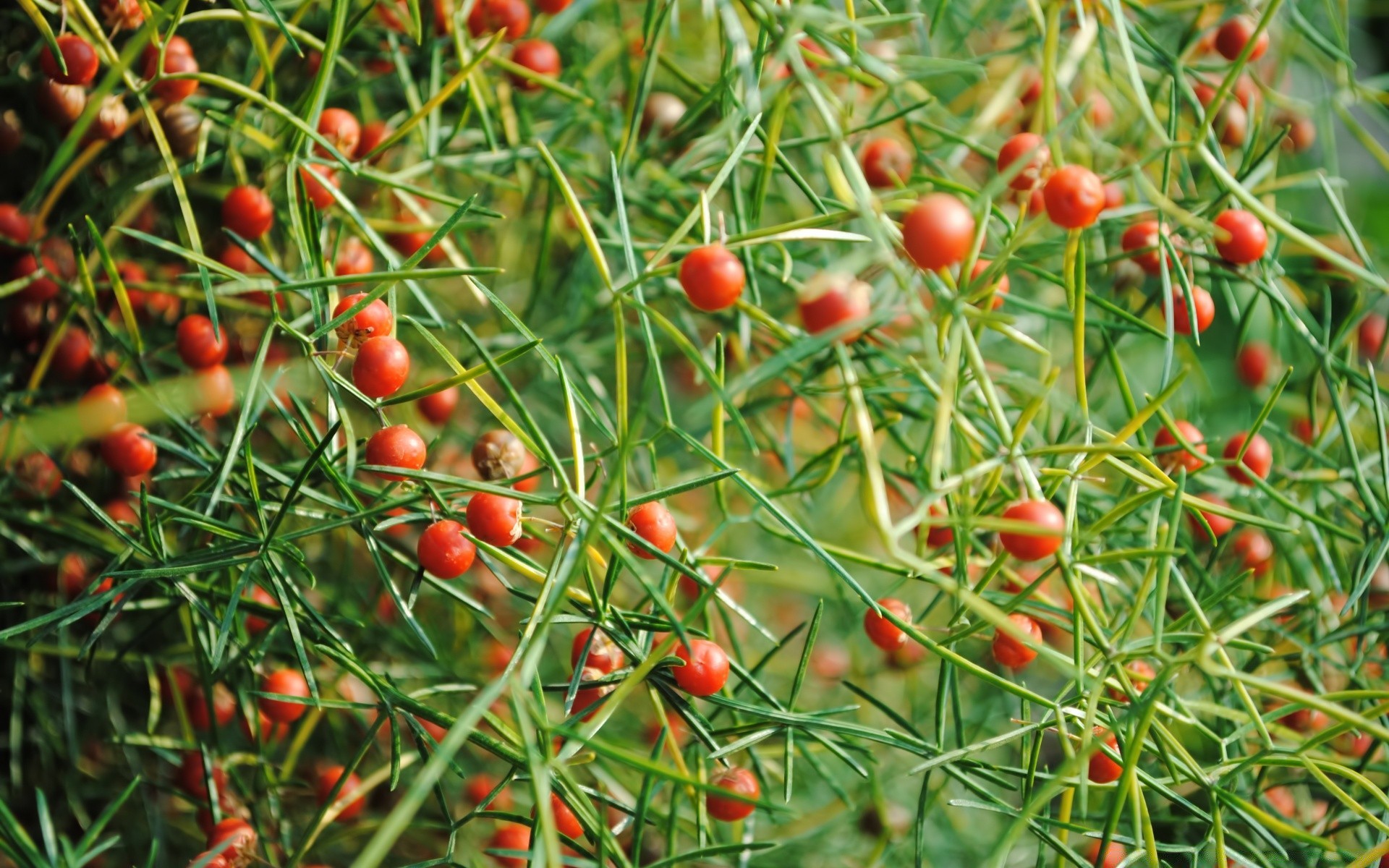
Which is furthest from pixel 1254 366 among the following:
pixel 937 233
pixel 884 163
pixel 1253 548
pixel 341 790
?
pixel 341 790

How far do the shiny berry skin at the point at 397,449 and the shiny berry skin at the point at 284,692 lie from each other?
0.12 metres

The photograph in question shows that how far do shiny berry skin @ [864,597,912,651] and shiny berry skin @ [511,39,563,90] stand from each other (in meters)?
0.25

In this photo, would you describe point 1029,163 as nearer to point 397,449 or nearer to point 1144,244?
point 1144,244

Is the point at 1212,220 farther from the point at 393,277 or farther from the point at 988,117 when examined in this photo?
the point at 393,277

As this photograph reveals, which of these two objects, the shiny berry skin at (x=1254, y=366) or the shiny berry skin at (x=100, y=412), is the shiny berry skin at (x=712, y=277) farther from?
the shiny berry skin at (x=1254, y=366)

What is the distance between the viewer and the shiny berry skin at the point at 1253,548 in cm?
44

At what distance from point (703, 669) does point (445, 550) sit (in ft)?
0.29

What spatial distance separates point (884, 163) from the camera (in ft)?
1.36

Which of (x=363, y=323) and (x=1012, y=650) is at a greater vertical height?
(x=363, y=323)

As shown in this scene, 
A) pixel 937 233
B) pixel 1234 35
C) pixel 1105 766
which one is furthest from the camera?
pixel 1234 35

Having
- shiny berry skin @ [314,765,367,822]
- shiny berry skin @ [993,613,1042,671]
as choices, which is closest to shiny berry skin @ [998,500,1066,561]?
shiny berry skin @ [993,613,1042,671]

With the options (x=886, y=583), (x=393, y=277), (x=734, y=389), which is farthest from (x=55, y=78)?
(x=886, y=583)

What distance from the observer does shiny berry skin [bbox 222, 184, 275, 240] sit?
1.17ft

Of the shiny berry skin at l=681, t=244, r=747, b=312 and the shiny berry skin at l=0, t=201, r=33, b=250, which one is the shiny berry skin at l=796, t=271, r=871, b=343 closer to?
the shiny berry skin at l=681, t=244, r=747, b=312
